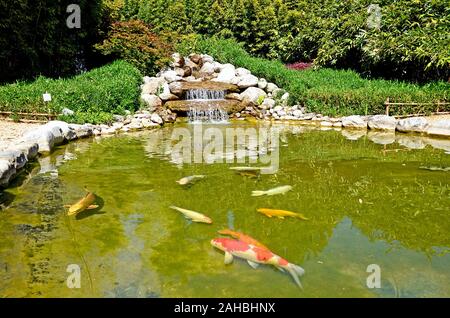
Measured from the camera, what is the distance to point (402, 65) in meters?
19.5

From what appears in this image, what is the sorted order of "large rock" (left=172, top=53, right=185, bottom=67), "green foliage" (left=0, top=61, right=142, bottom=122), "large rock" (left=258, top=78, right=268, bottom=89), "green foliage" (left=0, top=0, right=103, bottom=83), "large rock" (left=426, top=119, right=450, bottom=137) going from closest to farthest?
"large rock" (left=426, top=119, right=450, bottom=137) < "green foliage" (left=0, top=61, right=142, bottom=122) < "green foliage" (left=0, top=0, right=103, bottom=83) < "large rock" (left=258, top=78, right=268, bottom=89) < "large rock" (left=172, top=53, right=185, bottom=67)

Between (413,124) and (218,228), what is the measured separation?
35.2 ft

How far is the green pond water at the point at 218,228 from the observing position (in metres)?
4.48

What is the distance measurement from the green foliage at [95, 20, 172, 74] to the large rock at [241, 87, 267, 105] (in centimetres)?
514

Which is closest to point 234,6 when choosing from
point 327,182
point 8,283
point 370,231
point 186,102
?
point 186,102

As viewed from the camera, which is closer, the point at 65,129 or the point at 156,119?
the point at 65,129

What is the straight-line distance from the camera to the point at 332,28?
2231 centimetres

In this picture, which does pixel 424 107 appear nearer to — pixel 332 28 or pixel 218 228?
pixel 332 28

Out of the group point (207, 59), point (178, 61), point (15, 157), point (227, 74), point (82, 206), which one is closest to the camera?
point (82, 206)

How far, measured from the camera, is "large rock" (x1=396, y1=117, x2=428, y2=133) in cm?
1395

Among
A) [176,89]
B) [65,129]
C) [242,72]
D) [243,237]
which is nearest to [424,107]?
[242,72]

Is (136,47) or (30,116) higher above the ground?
(136,47)

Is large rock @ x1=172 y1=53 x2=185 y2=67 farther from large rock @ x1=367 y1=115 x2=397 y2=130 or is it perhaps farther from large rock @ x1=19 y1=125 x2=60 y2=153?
large rock @ x1=19 y1=125 x2=60 y2=153

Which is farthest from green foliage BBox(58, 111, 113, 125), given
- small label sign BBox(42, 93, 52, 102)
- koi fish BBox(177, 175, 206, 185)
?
koi fish BBox(177, 175, 206, 185)
